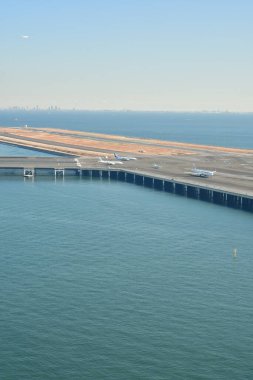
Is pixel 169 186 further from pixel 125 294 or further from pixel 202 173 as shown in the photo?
pixel 125 294

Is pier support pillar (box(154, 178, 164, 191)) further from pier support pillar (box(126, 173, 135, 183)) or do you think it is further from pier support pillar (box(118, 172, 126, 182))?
pier support pillar (box(118, 172, 126, 182))

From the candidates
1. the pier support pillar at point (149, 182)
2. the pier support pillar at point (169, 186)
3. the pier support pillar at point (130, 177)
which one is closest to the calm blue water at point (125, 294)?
the pier support pillar at point (169, 186)

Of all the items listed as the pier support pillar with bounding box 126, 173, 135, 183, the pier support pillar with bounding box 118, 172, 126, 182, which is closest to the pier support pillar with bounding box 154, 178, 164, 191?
the pier support pillar with bounding box 126, 173, 135, 183

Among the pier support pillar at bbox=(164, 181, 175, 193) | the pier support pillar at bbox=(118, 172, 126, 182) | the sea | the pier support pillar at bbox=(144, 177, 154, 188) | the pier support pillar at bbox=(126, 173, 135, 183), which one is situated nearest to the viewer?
the sea

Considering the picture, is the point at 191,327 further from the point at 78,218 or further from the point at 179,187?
the point at 179,187

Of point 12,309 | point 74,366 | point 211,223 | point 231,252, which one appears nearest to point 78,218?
point 211,223

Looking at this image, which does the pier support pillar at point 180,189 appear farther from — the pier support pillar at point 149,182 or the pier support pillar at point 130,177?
the pier support pillar at point 130,177

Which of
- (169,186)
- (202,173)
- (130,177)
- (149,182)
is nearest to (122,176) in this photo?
(130,177)
